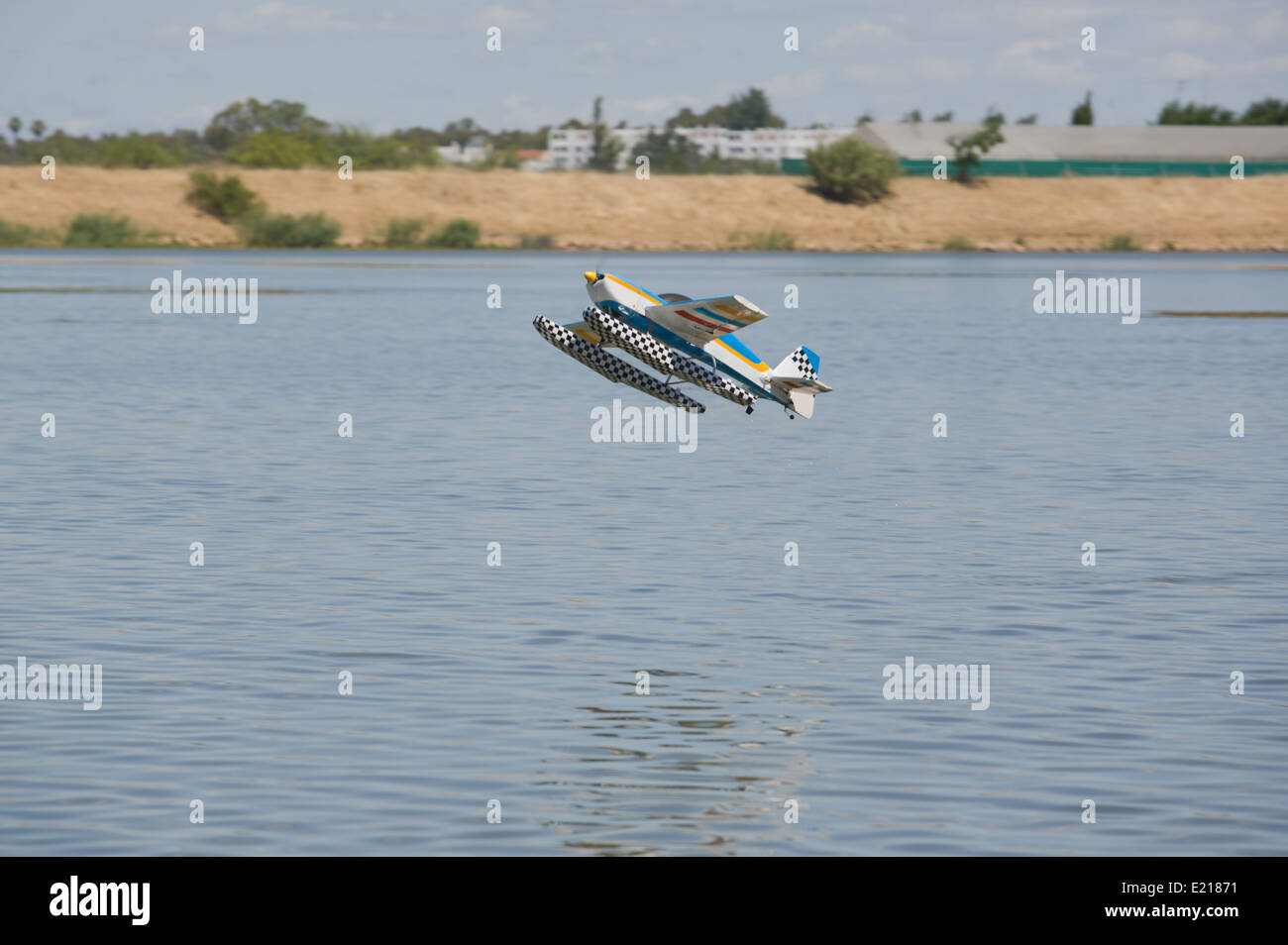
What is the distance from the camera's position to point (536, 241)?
177 meters

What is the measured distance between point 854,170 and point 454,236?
43.0 meters

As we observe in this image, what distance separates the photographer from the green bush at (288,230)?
166000mm

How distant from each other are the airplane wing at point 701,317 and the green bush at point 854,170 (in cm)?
15977

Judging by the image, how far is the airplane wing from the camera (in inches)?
1128

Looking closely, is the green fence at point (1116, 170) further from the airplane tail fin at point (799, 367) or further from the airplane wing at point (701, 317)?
the airplane wing at point (701, 317)

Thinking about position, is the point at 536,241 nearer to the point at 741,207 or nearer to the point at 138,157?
the point at 741,207

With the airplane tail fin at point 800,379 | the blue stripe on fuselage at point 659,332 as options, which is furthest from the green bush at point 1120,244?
the blue stripe on fuselage at point 659,332

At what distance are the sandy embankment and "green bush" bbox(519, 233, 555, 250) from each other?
91cm

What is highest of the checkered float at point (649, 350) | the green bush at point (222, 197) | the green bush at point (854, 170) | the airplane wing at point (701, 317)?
the green bush at point (854, 170)

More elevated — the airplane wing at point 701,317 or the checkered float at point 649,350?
the airplane wing at point 701,317

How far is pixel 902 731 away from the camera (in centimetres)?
1714

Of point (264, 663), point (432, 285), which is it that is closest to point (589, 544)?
point (264, 663)
